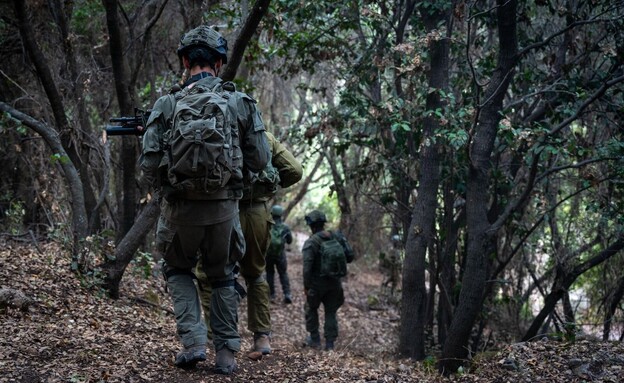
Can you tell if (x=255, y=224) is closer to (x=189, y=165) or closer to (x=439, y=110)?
(x=189, y=165)

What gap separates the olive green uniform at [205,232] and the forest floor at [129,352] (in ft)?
1.26

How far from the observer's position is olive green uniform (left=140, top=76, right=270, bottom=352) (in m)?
4.32

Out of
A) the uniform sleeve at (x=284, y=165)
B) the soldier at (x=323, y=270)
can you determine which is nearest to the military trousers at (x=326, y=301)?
the soldier at (x=323, y=270)

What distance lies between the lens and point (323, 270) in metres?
9.23

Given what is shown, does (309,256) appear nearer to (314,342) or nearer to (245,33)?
(314,342)

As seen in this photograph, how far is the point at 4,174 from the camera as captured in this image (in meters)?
10.7

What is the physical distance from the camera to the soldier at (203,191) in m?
4.20

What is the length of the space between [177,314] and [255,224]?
1029 mm

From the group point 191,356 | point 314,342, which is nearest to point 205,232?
point 191,356

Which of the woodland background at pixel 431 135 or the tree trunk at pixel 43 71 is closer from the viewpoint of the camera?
the woodland background at pixel 431 135

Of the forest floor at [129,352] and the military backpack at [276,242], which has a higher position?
the military backpack at [276,242]

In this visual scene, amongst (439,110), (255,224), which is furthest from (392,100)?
(255,224)

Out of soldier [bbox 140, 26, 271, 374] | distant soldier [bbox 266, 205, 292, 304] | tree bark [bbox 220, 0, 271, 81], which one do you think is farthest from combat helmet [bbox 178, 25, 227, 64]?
distant soldier [bbox 266, 205, 292, 304]

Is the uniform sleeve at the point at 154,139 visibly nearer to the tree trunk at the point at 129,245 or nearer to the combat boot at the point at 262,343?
the combat boot at the point at 262,343
